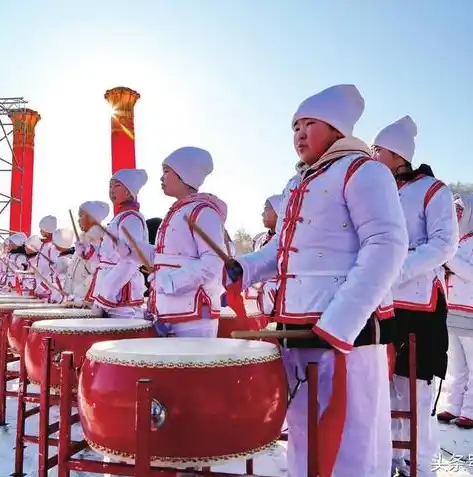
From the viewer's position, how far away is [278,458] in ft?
9.73

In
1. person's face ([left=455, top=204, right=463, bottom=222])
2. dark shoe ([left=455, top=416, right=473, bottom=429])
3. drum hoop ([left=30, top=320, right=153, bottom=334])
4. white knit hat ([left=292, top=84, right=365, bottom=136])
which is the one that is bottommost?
dark shoe ([left=455, top=416, right=473, bottom=429])

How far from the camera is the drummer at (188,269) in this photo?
103 inches

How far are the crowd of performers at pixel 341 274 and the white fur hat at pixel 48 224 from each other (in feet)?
16.2

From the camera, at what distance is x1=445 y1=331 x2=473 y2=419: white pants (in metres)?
3.65

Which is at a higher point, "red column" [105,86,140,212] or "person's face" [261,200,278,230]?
Answer: "red column" [105,86,140,212]

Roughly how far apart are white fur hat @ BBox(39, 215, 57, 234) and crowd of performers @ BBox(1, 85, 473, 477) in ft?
16.2

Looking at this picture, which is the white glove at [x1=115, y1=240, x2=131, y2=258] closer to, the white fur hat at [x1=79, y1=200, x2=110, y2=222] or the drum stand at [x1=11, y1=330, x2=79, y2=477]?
the drum stand at [x1=11, y1=330, x2=79, y2=477]

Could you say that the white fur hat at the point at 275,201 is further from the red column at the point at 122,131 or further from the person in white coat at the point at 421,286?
the red column at the point at 122,131

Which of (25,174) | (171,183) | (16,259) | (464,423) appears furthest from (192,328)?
(25,174)

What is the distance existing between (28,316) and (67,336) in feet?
3.43

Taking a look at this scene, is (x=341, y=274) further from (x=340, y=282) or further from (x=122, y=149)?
(x=122, y=149)

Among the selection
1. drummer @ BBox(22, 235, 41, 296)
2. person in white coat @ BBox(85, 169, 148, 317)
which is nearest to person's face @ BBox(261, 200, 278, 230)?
person in white coat @ BBox(85, 169, 148, 317)

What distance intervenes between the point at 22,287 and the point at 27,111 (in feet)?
29.6

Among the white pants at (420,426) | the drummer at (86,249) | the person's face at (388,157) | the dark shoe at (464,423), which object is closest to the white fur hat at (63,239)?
the drummer at (86,249)
